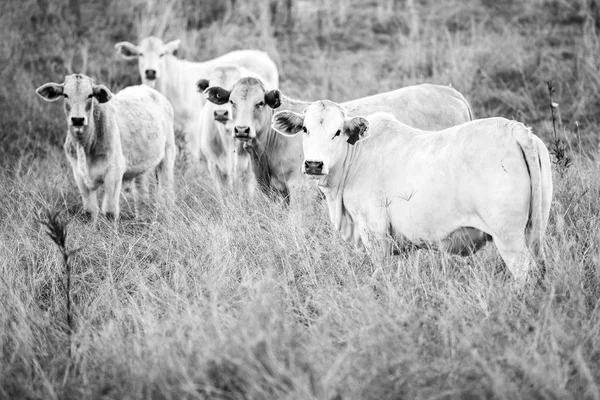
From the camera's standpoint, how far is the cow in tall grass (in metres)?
7.31

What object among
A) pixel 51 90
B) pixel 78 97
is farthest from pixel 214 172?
pixel 51 90

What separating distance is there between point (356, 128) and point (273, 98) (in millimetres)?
1975

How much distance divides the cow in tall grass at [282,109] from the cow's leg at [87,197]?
1600mm

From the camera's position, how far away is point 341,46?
532 inches

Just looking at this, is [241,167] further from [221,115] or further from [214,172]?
[214,172]

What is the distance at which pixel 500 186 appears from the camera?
4445 millimetres

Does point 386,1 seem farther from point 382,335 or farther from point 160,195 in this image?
point 382,335

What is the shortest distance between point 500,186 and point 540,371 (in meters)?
1.38

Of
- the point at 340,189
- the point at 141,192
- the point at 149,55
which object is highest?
the point at 149,55

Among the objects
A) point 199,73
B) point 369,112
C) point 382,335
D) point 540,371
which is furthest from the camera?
point 199,73

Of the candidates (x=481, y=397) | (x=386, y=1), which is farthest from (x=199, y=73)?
(x=481, y=397)

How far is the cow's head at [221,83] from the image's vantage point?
8055 mm

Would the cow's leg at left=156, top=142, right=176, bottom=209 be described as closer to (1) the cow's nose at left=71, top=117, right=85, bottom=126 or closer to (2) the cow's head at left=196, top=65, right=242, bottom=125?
(2) the cow's head at left=196, top=65, right=242, bottom=125

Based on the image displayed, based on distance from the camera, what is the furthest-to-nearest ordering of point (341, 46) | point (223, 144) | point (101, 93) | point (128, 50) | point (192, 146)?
1. point (341, 46)
2. point (128, 50)
3. point (192, 146)
4. point (223, 144)
5. point (101, 93)
